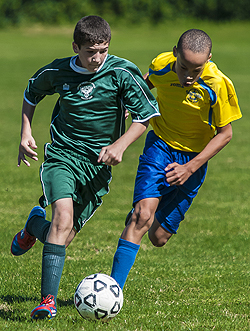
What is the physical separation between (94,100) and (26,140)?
2.04ft

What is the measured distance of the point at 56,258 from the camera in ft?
12.2

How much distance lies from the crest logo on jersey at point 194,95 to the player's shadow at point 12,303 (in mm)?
1986

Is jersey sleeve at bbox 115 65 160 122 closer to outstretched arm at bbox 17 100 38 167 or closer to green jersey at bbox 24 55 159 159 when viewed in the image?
green jersey at bbox 24 55 159 159

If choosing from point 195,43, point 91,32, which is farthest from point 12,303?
point 195,43

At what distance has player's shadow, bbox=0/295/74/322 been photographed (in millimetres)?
3777

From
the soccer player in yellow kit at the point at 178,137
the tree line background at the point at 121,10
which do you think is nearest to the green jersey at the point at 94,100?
the soccer player in yellow kit at the point at 178,137

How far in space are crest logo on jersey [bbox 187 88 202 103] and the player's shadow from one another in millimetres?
1986

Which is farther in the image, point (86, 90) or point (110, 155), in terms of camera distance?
point (86, 90)

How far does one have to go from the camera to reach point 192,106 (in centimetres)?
448

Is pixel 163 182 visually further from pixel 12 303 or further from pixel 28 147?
pixel 12 303

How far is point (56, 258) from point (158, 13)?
1901 inches

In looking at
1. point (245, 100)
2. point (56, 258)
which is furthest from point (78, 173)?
point (245, 100)

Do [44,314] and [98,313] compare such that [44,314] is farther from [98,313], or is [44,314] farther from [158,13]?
[158,13]

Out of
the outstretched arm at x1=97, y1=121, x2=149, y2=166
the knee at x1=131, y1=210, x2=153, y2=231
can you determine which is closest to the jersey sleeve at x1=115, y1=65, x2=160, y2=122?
the outstretched arm at x1=97, y1=121, x2=149, y2=166
